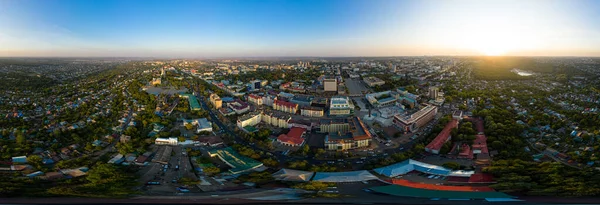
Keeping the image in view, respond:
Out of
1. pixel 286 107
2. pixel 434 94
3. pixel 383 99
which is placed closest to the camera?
pixel 286 107

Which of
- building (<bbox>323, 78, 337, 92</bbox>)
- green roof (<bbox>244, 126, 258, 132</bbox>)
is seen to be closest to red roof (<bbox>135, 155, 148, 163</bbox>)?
green roof (<bbox>244, 126, 258, 132</bbox>)

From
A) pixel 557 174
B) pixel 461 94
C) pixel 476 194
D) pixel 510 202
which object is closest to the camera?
pixel 510 202

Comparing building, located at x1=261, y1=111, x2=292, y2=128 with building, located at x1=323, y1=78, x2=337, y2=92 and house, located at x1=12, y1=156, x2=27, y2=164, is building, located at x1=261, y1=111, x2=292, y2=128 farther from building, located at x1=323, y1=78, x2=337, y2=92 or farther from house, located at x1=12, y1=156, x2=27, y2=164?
building, located at x1=323, y1=78, x2=337, y2=92

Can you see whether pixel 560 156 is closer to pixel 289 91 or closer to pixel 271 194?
pixel 271 194

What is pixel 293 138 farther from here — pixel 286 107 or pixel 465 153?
pixel 465 153

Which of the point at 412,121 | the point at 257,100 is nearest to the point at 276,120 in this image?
the point at 257,100

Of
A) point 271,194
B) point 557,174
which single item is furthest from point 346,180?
point 557,174
